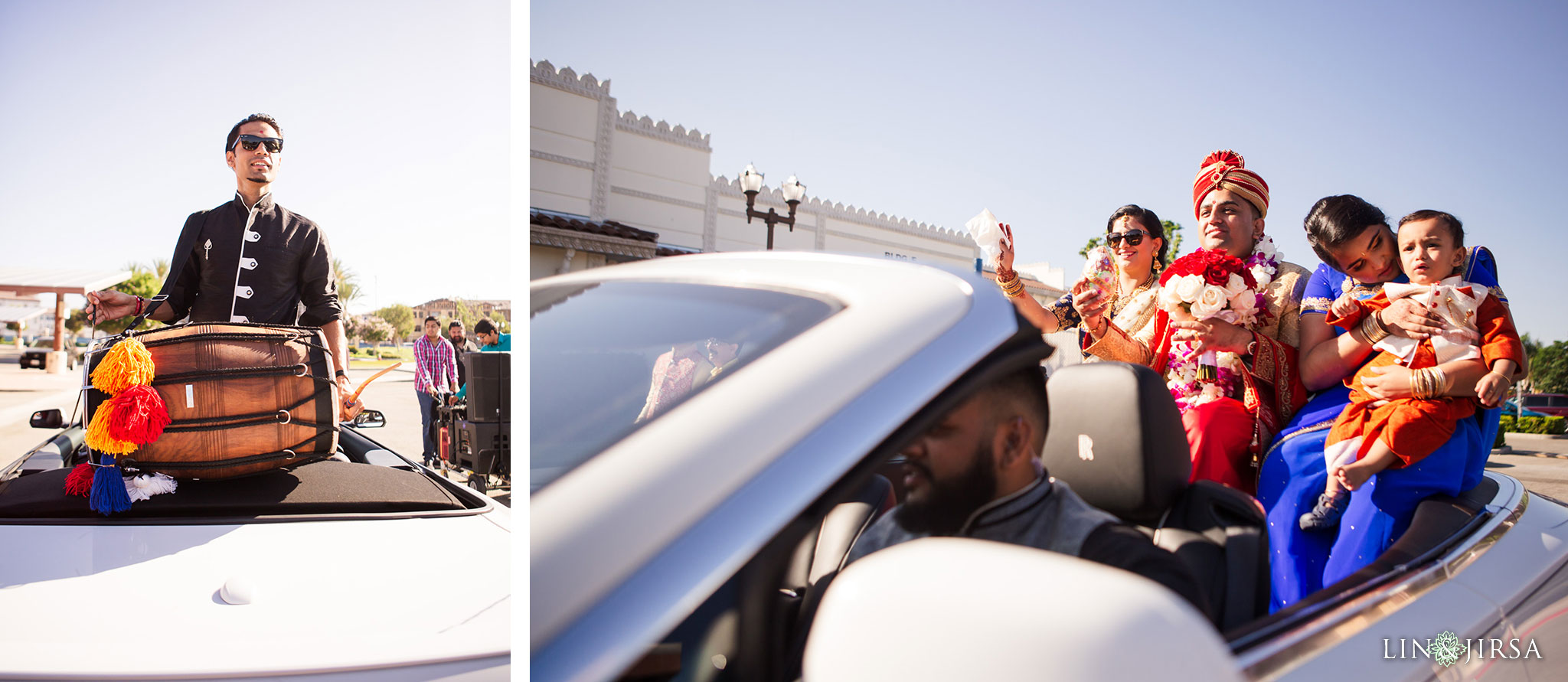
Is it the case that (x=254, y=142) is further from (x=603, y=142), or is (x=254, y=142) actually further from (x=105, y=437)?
(x=603, y=142)

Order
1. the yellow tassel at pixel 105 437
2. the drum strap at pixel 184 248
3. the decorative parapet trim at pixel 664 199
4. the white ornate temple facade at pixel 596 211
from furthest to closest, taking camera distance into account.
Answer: the decorative parapet trim at pixel 664 199 → the drum strap at pixel 184 248 → the yellow tassel at pixel 105 437 → the white ornate temple facade at pixel 596 211

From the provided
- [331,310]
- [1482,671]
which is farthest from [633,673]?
[331,310]

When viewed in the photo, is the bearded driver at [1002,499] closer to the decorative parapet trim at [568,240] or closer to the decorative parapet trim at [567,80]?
the decorative parapet trim at [568,240]

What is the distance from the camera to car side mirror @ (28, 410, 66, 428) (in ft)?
7.25

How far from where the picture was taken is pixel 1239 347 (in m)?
1.52

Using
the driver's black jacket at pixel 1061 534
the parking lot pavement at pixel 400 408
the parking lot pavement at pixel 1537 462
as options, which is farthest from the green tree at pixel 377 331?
the parking lot pavement at pixel 1537 462

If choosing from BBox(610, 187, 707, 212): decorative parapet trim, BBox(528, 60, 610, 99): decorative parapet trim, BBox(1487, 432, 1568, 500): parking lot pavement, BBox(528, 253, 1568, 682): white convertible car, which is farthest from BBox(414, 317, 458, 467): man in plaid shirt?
BBox(1487, 432, 1568, 500): parking lot pavement

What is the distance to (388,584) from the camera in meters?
1.36

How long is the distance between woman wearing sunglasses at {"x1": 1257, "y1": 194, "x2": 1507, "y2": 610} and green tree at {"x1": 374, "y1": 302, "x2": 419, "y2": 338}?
3.87m

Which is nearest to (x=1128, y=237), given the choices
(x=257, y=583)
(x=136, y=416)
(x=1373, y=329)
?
(x=1373, y=329)

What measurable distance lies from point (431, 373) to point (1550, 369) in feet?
19.4

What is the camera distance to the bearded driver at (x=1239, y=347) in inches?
57.6

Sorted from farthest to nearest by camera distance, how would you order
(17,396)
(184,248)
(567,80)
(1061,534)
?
(17,396) → (184,248) → (567,80) → (1061,534)

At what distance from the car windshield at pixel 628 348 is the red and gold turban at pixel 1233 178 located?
4.29 feet
